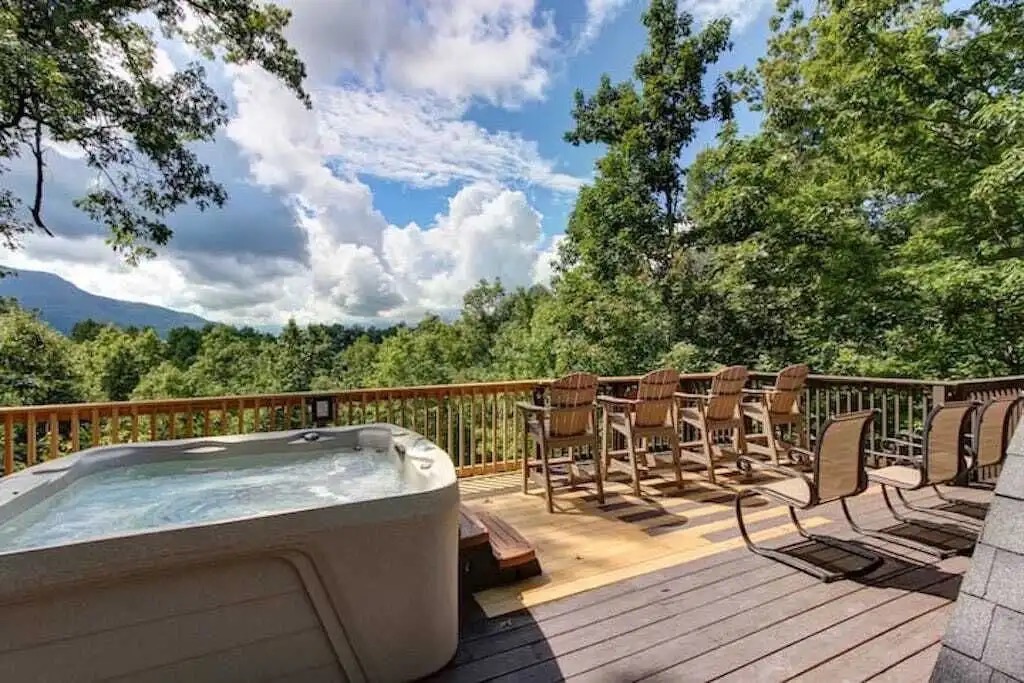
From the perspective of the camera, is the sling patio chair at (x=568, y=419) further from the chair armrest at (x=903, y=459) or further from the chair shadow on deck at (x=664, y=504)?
the chair armrest at (x=903, y=459)

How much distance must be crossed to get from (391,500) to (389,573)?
261 mm

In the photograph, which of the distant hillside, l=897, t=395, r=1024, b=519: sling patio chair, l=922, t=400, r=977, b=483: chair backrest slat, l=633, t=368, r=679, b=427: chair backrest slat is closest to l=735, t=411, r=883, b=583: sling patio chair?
l=922, t=400, r=977, b=483: chair backrest slat

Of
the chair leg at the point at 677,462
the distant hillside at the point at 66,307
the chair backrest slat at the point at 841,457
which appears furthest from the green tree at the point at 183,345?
the chair backrest slat at the point at 841,457

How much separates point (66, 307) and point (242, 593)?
39029 millimetres

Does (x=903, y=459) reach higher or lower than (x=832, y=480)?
lower

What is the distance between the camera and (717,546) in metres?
3.23

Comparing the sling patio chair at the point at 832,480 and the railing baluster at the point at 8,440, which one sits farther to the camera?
the railing baluster at the point at 8,440

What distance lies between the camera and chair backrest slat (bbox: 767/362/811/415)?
16.7ft

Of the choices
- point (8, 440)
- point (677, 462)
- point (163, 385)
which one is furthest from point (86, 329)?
point (677, 462)

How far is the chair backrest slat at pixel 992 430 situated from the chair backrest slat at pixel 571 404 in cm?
253

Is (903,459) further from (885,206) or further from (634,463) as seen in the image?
(885,206)

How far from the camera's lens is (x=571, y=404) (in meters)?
4.21

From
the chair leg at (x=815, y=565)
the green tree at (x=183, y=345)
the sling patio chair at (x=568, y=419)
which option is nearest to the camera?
the chair leg at (x=815, y=565)

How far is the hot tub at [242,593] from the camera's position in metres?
1.54
